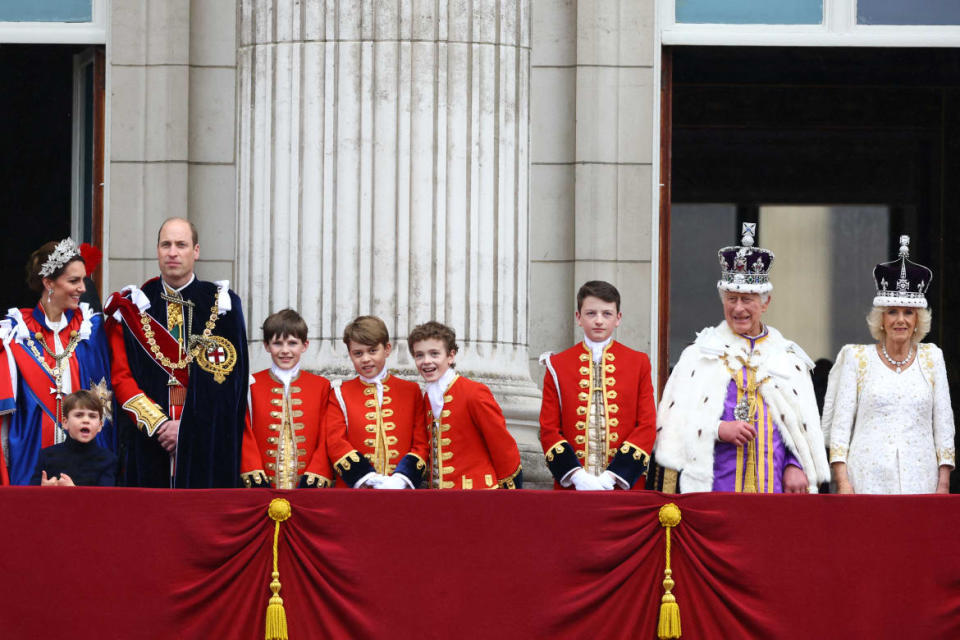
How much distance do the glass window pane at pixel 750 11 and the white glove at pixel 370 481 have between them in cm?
415

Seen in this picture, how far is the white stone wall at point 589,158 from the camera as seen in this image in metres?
11.3

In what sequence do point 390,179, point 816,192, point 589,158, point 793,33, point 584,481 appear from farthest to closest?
point 816,192 → point 793,33 → point 589,158 → point 390,179 → point 584,481

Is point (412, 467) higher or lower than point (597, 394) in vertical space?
lower

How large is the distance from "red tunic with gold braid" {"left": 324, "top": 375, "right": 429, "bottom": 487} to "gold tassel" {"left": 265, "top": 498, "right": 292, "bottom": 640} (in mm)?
897

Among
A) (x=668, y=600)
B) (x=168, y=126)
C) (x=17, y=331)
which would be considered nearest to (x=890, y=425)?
(x=668, y=600)

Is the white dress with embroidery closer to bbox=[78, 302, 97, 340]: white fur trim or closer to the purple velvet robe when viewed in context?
the purple velvet robe

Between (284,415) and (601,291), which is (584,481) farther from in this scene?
(284,415)

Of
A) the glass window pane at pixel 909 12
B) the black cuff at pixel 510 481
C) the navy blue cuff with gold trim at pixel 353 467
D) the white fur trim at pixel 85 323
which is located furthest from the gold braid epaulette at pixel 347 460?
the glass window pane at pixel 909 12

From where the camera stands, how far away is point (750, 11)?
11.5 metres

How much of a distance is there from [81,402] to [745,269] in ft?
9.80

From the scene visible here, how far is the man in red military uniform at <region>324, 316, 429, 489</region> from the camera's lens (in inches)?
348

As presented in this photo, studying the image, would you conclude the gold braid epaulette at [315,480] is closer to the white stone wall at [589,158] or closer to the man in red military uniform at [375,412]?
the man in red military uniform at [375,412]

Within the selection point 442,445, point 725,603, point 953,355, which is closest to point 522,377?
point 442,445

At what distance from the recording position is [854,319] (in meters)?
15.9
